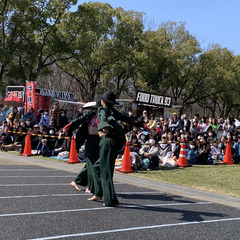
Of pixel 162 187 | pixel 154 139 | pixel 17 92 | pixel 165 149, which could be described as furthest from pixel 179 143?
pixel 17 92

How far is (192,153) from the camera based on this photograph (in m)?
15.0

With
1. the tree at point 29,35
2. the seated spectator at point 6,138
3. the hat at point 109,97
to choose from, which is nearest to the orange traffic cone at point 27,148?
the seated spectator at point 6,138

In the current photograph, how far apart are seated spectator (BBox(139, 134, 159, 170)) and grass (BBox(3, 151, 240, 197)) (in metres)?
0.35

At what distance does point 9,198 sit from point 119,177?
460 cm

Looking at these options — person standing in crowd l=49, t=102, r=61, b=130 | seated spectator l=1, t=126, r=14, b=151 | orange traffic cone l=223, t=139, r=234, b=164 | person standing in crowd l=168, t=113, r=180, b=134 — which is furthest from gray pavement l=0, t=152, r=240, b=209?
person standing in crowd l=168, t=113, r=180, b=134

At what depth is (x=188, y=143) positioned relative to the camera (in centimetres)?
1504

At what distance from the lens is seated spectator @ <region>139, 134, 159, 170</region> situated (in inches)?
518

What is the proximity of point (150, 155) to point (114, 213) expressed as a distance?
22.6 feet

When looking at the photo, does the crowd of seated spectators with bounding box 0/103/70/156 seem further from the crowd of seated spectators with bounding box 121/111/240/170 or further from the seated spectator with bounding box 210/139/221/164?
the seated spectator with bounding box 210/139/221/164

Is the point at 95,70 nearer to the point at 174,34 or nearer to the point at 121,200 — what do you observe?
the point at 174,34

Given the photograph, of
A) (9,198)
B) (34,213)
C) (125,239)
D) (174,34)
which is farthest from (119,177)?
(174,34)

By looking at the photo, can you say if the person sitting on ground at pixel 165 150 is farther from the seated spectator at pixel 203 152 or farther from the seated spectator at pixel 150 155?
the seated spectator at pixel 203 152

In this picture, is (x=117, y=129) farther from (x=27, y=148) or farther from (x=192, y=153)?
(x=27, y=148)

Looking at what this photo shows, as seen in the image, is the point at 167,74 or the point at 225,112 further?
the point at 225,112
